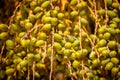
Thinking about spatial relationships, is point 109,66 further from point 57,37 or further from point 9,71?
point 9,71

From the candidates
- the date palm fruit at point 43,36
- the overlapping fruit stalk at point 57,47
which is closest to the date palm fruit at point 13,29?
the overlapping fruit stalk at point 57,47

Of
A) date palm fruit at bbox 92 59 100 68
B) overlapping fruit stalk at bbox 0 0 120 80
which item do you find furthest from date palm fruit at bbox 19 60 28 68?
date palm fruit at bbox 92 59 100 68

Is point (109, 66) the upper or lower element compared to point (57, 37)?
lower

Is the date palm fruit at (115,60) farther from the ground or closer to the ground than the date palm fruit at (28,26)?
closer to the ground

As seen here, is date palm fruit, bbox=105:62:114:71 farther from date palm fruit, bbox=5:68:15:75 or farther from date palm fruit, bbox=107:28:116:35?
date palm fruit, bbox=5:68:15:75

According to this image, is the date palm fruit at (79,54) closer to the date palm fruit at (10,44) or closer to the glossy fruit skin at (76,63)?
the glossy fruit skin at (76,63)

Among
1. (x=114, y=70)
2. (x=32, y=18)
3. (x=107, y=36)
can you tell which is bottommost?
(x=114, y=70)

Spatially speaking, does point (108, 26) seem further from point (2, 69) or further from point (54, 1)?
point (2, 69)

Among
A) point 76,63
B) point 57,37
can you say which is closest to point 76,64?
point 76,63
